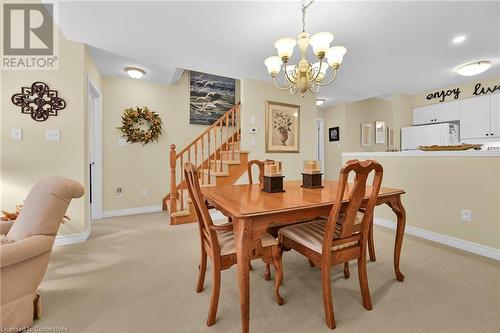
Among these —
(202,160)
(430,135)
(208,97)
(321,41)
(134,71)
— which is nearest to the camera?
(321,41)

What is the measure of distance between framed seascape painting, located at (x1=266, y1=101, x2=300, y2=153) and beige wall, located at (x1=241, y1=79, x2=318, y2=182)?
8cm

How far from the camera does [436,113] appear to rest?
448cm

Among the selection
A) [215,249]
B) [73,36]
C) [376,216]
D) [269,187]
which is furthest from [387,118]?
[73,36]

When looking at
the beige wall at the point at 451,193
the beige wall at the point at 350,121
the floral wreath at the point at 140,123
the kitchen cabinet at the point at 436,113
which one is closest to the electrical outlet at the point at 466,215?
the beige wall at the point at 451,193

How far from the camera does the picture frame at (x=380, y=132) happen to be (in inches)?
225

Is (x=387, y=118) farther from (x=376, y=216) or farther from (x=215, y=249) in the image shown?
(x=215, y=249)

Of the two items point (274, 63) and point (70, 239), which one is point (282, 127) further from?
point (70, 239)

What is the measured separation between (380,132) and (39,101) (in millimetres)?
6648

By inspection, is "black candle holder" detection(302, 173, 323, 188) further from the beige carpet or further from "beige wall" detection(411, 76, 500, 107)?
"beige wall" detection(411, 76, 500, 107)

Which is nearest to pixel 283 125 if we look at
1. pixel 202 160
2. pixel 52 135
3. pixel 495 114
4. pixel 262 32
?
pixel 202 160

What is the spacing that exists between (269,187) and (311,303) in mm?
873

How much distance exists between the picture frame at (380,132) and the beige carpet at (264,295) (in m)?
3.86

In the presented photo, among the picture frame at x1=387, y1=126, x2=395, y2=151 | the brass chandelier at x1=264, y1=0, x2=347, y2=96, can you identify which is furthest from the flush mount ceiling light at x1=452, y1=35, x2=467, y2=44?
the picture frame at x1=387, y1=126, x2=395, y2=151

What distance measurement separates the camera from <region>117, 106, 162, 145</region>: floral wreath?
3.81m
